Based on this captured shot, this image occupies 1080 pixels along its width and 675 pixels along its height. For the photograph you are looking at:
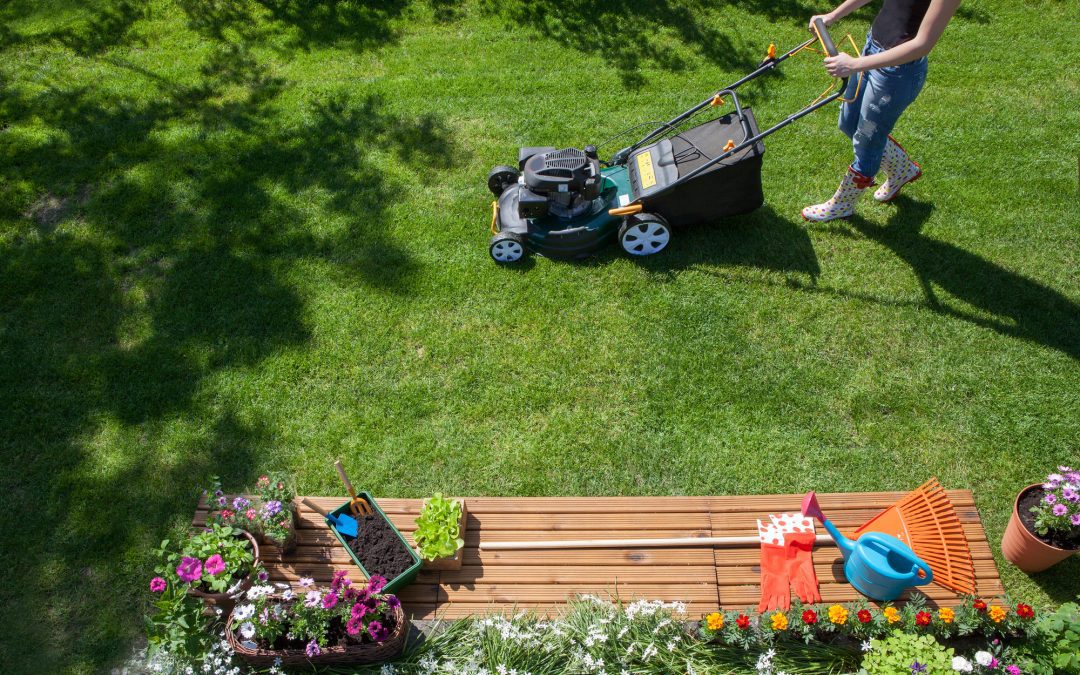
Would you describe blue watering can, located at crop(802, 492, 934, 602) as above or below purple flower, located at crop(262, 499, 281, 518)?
above

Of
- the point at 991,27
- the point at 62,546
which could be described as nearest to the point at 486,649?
the point at 62,546

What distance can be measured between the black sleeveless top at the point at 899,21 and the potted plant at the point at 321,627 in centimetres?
391

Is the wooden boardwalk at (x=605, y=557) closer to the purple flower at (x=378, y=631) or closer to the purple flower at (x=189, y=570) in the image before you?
the purple flower at (x=378, y=631)

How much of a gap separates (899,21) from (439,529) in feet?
11.9

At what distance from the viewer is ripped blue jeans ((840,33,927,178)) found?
4.17 meters

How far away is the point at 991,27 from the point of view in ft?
22.2

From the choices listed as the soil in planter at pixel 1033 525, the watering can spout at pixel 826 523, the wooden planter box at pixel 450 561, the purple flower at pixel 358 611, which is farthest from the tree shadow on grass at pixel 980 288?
the purple flower at pixel 358 611

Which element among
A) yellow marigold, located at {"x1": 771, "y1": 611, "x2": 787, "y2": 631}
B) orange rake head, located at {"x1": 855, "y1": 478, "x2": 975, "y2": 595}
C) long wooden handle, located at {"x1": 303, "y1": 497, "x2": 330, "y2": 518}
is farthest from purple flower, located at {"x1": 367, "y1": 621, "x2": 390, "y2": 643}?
orange rake head, located at {"x1": 855, "y1": 478, "x2": 975, "y2": 595}

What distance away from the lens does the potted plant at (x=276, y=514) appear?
3.56m

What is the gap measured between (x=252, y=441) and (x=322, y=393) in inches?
19.2

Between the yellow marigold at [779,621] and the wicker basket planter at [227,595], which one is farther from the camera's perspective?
the wicker basket planter at [227,595]

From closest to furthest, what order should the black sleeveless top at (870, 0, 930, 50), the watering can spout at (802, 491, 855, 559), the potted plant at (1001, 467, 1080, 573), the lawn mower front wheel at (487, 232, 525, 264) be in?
the potted plant at (1001, 467, 1080, 573) → the watering can spout at (802, 491, 855, 559) → the black sleeveless top at (870, 0, 930, 50) → the lawn mower front wheel at (487, 232, 525, 264)

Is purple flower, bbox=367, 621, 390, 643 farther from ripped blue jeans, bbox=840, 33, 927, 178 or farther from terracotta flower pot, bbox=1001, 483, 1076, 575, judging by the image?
ripped blue jeans, bbox=840, 33, 927, 178

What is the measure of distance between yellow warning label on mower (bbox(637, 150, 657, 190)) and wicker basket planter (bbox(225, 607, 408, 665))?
3.03m
